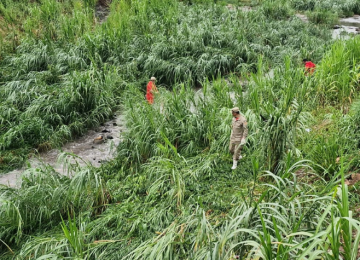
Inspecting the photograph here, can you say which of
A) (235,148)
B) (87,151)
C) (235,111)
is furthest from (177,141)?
(87,151)

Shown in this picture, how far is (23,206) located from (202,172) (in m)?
2.50

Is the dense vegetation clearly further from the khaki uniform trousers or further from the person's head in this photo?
the person's head

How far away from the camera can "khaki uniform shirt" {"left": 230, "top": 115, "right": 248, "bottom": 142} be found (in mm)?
4543

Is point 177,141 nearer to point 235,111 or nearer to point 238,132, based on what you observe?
point 238,132

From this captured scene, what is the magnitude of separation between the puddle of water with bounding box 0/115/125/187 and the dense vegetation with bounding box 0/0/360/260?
0.73 ft

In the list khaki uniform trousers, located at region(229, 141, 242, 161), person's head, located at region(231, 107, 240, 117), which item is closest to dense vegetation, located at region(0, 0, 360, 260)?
khaki uniform trousers, located at region(229, 141, 242, 161)

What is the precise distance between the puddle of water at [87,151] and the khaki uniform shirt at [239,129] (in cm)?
246

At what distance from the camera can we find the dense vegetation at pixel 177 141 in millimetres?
2736

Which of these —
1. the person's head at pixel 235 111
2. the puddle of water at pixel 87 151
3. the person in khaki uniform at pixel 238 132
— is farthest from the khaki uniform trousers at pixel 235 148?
the puddle of water at pixel 87 151

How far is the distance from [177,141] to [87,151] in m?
2.07

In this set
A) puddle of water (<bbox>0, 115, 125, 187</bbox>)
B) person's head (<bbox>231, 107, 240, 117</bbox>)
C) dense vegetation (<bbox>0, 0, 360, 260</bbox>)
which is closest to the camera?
dense vegetation (<bbox>0, 0, 360, 260</bbox>)

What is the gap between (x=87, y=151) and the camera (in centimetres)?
651

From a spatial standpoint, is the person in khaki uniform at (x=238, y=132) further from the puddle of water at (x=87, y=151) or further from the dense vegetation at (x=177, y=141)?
the puddle of water at (x=87, y=151)

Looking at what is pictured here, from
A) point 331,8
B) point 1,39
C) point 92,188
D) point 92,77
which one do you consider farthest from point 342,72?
point 331,8
